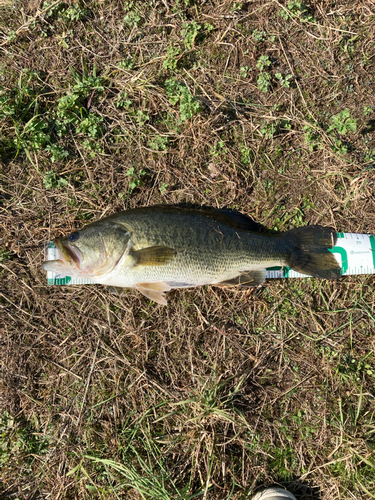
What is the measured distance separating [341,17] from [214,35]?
1603 millimetres

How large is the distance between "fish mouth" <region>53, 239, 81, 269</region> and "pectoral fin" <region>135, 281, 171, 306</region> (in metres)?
0.66

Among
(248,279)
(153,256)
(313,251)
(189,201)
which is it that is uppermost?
(189,201)

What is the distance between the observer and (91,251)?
3.04 m

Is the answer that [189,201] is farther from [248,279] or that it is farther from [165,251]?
[248,279]

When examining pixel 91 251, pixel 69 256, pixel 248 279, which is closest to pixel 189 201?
pixel 248 279

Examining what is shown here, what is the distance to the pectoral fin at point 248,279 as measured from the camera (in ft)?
10.8

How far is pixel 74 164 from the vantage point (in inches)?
143

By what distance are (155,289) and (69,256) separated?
36.7 inches

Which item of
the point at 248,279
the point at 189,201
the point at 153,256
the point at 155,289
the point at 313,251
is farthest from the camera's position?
the point at 189,201

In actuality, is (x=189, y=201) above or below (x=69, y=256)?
above

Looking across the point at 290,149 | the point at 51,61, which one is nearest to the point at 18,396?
the point at 51,61

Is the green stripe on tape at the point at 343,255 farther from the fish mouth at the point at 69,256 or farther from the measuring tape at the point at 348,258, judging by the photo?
the fish mouth at the point at 69,256

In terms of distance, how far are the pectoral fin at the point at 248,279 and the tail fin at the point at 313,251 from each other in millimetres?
367

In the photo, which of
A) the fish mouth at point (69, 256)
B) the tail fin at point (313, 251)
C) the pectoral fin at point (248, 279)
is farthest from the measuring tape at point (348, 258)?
the fish mouth at point (69, 256)
